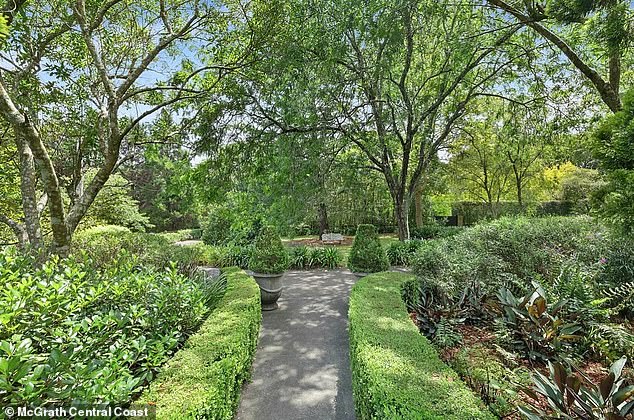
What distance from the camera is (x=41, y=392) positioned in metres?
1.52

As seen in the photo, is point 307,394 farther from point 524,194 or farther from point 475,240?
point 524,194

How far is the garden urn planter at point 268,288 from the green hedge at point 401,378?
2.62 metres

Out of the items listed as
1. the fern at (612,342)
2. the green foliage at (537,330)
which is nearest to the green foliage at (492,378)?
the green foliage at (537,330)

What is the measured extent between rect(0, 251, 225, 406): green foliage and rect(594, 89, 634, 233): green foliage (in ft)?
12.5

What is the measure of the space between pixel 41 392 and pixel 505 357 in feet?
11.1

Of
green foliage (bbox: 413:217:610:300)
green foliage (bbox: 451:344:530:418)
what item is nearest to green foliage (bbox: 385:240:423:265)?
green foliage (bbox: 413:217:610:300)

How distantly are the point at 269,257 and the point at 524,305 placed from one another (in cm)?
418

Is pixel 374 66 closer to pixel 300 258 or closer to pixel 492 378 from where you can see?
pixel 300 258

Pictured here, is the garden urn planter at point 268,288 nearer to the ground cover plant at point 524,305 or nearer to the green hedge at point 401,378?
the ground cover plant at point 524,305

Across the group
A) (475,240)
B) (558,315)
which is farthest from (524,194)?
(558,315)

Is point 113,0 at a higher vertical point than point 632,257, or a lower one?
higher

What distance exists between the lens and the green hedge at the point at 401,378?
1.83 metres

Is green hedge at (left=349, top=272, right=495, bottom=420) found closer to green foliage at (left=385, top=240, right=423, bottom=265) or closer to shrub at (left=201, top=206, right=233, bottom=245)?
green foliage at (left=385, top=240, right=423, bottom=265)

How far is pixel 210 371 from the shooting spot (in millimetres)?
2309
